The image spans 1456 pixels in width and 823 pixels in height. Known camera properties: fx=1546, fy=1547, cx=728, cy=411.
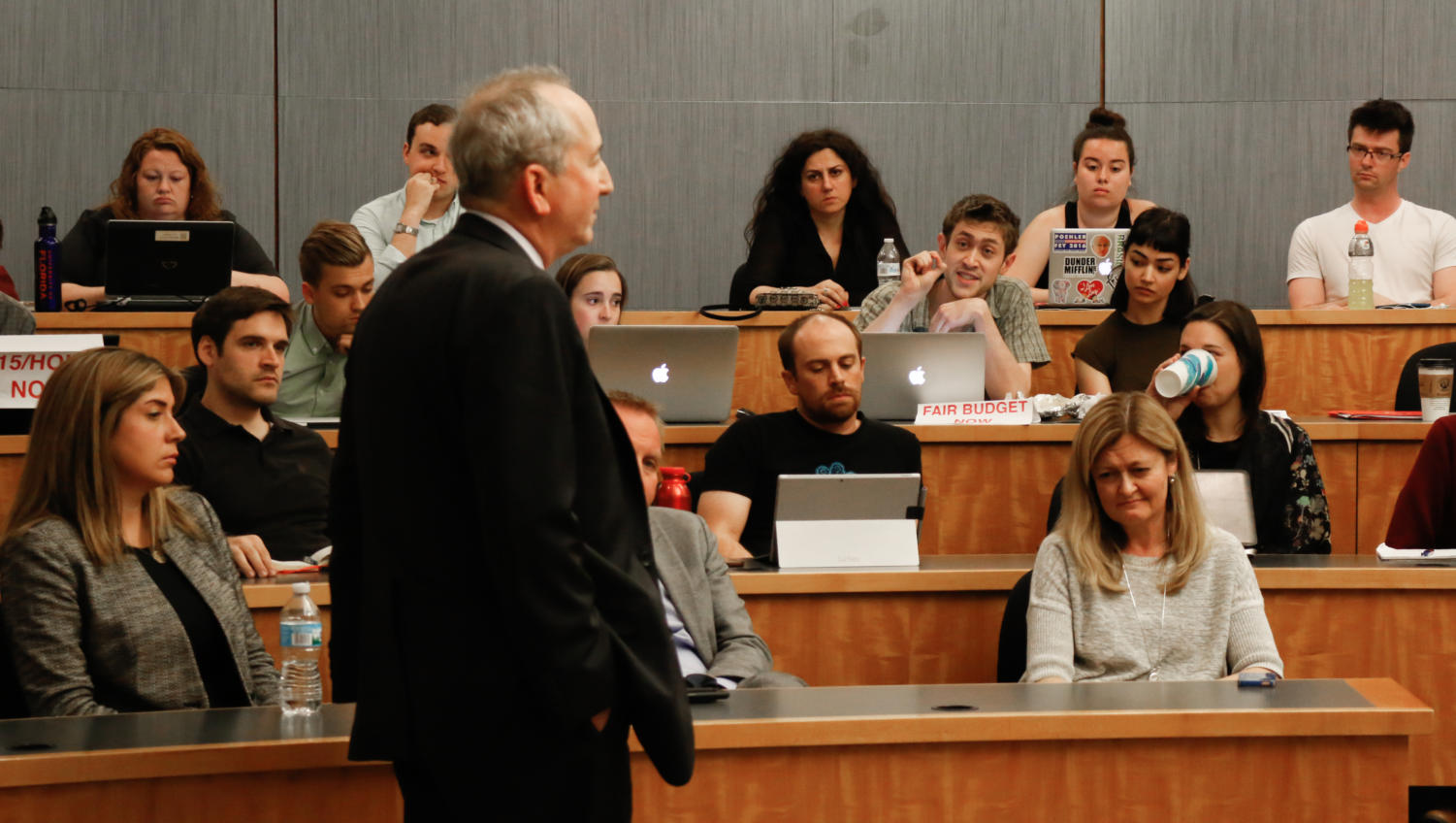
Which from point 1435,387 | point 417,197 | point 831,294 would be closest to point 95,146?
point 417,197

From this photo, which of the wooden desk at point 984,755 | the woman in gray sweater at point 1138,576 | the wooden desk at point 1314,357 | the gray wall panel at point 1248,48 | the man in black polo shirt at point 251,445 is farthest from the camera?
the gray wall panel at point 1248,48

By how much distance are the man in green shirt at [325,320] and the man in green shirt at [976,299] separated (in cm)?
130

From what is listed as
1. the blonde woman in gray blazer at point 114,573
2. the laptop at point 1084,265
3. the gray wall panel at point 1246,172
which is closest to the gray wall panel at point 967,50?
the gray wall panel at point 1246,172

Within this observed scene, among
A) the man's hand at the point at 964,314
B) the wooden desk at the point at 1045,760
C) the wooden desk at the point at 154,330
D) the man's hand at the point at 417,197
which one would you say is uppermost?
the man's hand at the point at 417,197

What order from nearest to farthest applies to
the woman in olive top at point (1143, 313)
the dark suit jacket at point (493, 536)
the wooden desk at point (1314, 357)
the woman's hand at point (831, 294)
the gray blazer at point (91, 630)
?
the dark suit jacket at point (493, 536)
the gray blazer at point (91, 630)
the woman in olive top at point (1143, 313)
the wooden desk at point (1314, 357)
the woman's hand at point (831, 294)

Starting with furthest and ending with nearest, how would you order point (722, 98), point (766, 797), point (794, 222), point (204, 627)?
1. point (722, 98)
2. point (794, 222)
3. point (204, 627)
4. point (766, 797)

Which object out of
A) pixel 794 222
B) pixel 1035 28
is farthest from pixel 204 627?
pixel 1035 28

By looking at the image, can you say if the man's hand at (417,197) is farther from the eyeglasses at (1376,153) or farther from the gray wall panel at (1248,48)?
the gray wall panel at (1248,48)

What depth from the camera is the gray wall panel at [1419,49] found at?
6133 mm

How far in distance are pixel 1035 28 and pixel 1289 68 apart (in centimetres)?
103

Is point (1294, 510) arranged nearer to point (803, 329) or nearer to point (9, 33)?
point (803, 329)

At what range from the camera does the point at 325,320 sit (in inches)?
147

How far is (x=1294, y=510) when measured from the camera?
10.1ft

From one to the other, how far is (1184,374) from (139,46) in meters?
4.50
